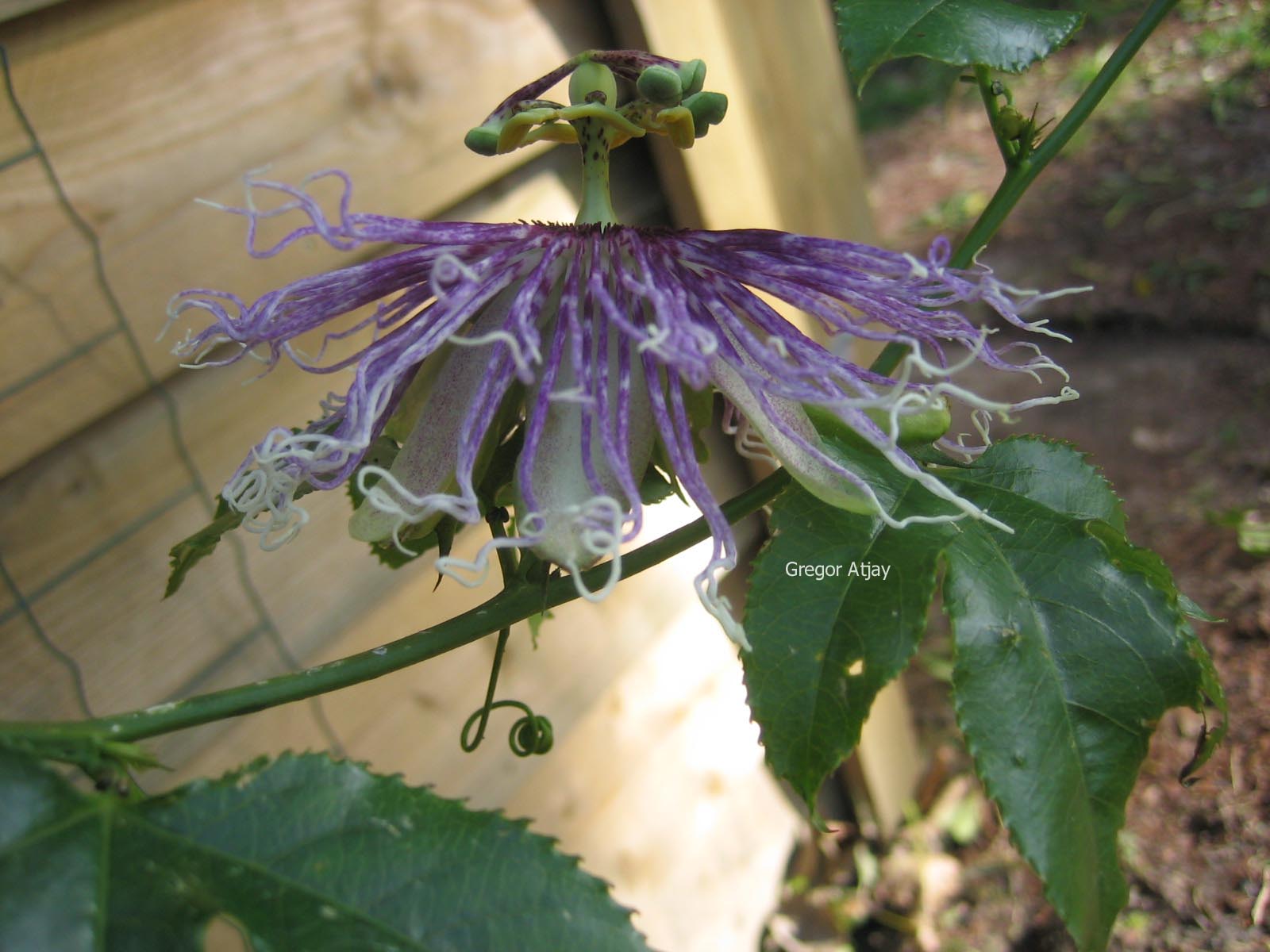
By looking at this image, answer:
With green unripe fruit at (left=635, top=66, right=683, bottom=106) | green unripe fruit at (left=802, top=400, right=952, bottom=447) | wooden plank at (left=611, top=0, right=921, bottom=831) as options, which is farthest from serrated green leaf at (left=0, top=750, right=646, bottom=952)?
wooden plank at (left=611, top=0, right=921, bottom=831)

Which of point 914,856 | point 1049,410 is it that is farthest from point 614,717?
point 1049,410

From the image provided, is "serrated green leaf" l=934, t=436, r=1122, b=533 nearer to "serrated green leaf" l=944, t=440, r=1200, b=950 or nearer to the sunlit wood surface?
"serrated green leaf" l=944, t=440, r=1200, b=950

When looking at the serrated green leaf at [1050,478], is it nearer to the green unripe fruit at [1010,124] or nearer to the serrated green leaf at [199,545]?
the green unripe fruit at [1010,124]

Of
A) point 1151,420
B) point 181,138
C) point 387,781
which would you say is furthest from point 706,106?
point 1151,420

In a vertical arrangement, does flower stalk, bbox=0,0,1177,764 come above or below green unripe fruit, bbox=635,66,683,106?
below

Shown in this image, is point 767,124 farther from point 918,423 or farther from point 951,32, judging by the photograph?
point 918,423

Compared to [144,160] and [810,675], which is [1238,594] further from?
[144,160]
